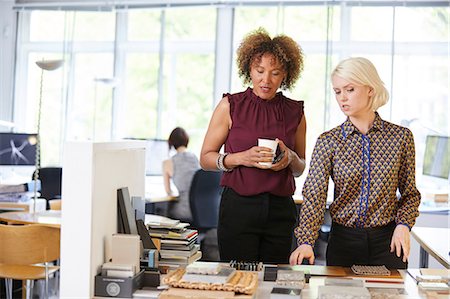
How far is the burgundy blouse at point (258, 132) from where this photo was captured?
251 centimetres

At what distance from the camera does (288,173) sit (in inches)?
101

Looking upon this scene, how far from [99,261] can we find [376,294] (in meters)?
0.75

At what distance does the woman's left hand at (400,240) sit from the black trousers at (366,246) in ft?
0.20

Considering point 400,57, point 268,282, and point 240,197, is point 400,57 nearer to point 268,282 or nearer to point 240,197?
point 240,197

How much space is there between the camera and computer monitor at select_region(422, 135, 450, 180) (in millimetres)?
5430

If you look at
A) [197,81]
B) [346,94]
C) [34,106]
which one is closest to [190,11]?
[197,81]

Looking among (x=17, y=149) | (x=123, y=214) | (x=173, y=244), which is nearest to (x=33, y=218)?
(x=173, y=244)

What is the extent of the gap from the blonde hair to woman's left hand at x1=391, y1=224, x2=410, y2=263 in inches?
15.7

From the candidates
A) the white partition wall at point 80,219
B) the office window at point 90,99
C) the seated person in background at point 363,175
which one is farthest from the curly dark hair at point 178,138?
the white partition wall at point 80,219

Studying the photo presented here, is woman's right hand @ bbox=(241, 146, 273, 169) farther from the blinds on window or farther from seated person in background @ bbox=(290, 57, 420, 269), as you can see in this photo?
the blinds on window

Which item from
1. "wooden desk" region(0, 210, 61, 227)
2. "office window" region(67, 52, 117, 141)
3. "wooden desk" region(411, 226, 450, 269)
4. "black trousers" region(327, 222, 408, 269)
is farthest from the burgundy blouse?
"office window" region(67, 52, 117, 141)

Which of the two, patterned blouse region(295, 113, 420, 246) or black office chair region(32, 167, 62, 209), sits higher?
patterned blouse region(295, 113, 420, 246)

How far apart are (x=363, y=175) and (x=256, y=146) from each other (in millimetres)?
420

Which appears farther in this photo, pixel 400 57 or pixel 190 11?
pixel 190 11
